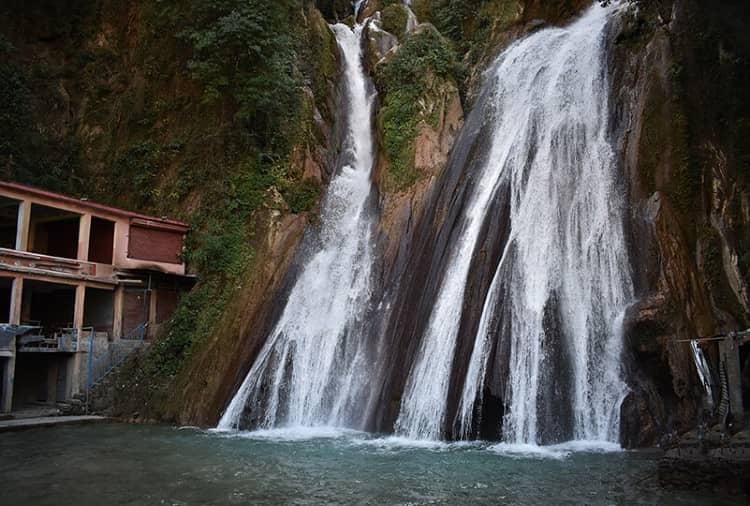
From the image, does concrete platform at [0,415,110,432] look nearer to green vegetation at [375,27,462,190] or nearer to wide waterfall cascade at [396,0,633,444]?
wide waterfall cascade at [396,0,633,444]

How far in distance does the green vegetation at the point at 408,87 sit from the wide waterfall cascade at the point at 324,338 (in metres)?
2.05

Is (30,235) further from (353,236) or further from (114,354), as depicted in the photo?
(353,236)

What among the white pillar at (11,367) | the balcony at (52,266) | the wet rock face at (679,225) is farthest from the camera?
the balcony at (52,266)

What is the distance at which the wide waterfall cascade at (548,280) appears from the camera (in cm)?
1625

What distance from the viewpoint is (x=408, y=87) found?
91.1 feet

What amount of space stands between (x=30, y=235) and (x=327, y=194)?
13792 mm

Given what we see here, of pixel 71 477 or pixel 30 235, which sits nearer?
pixel 71 477

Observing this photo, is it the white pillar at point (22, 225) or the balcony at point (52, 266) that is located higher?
the white pillar at point (22, 225)

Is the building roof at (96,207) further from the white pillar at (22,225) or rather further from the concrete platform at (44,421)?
the concrete platform at (44,421)

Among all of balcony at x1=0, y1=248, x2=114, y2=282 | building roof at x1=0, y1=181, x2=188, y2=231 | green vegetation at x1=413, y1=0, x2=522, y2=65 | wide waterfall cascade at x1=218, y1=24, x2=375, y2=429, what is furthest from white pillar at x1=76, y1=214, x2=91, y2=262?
green vegetation at x1=413, y1=0, x2=522, y2=65

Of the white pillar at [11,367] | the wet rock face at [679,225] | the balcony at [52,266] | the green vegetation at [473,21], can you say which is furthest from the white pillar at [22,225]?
the wet rock face at [679,225]

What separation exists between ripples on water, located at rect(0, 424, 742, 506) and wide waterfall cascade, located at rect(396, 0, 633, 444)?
119 centimetres

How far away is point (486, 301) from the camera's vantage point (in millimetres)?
18500

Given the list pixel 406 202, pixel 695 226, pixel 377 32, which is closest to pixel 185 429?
pixel 406 202
